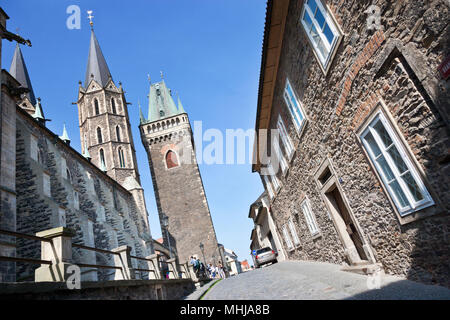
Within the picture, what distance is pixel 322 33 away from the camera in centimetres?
561

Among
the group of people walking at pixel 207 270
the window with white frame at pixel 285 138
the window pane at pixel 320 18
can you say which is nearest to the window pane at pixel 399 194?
the window pane at pixel 320 18

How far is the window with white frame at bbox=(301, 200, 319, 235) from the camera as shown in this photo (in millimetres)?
8954

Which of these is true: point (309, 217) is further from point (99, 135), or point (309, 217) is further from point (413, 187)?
point (99, 135)

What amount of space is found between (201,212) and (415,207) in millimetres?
33013

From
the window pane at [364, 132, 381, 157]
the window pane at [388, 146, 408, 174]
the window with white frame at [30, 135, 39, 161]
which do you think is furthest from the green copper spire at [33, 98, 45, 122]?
the window pane at [388, 146, 408, 174]

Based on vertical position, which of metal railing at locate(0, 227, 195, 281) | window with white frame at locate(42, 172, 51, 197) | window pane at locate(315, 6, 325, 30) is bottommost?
metal railing at locate(0, 227, 195, 281)

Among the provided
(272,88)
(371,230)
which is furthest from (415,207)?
(272,88)

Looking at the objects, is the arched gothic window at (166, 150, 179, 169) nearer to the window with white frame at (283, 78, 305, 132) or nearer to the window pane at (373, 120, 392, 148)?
the window with white frame at (283, 78, 305, 132)

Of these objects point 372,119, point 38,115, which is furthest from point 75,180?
point 372,119

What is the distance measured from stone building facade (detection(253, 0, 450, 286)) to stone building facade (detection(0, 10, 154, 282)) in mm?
9504

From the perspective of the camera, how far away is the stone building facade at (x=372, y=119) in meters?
3.36

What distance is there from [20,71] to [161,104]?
1881 centimetres

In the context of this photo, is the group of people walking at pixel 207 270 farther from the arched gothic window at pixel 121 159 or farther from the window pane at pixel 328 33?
the arched gothic window at pixel 121 159
